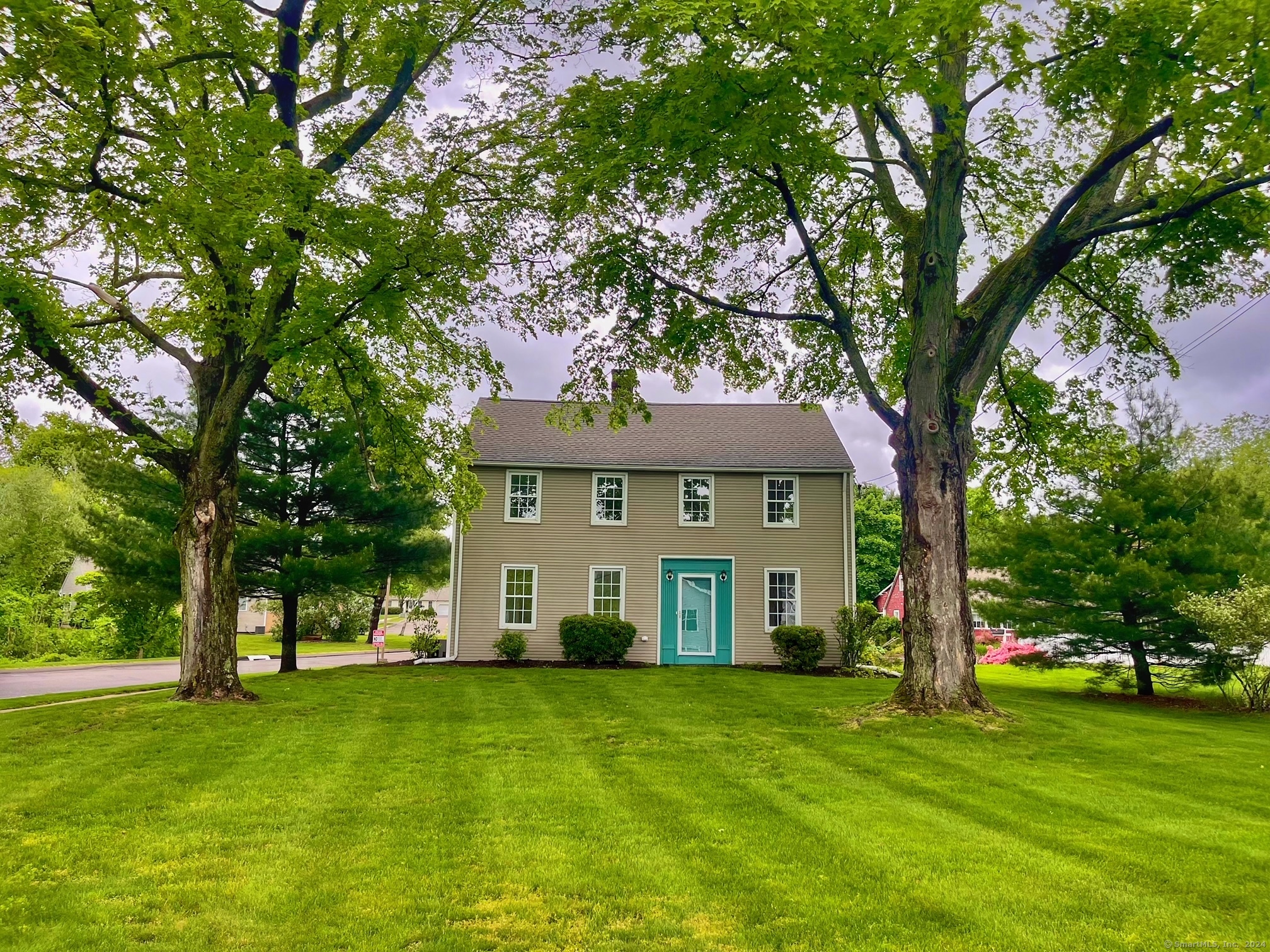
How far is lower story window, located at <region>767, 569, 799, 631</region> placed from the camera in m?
20.5

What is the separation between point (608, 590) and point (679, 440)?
4.80 metres

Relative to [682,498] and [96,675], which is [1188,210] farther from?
[96,675]

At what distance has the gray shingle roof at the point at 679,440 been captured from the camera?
21.2 metres

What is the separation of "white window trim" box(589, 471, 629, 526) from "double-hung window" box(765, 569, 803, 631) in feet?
9.35

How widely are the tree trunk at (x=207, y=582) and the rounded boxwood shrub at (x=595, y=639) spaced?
834 cm

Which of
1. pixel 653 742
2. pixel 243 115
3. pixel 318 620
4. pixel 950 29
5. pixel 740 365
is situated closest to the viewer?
pixel 950 29

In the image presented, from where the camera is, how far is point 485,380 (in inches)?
631

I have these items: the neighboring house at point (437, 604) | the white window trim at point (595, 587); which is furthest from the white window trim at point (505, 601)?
the neighboring house at point (437, 604)

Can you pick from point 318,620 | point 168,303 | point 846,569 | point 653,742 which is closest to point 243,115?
point 168,303

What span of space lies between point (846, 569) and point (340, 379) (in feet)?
43.2

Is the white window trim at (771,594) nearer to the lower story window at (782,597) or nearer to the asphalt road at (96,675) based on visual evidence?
the lower story window at (782,597)

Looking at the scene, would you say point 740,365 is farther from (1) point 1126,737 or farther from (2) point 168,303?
(2) point 168,303

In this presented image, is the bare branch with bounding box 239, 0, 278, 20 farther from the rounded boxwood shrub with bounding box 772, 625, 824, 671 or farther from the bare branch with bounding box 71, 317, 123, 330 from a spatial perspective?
the rounded boxwood shrub with bounding box 772, 625, 824, 671

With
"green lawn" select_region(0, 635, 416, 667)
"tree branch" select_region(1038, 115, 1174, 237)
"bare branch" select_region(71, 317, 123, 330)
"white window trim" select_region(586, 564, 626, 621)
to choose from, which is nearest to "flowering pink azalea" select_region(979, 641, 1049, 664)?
"white window trim" select_region(586, 564, 626, 621)
